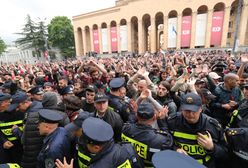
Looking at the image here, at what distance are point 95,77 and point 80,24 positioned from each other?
142 feet

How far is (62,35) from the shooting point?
50531mm

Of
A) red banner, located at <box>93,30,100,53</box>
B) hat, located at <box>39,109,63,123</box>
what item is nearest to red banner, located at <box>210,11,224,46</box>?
red banner, located at <box>93,30,100,53</box>

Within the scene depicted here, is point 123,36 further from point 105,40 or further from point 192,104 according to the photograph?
point 192,104

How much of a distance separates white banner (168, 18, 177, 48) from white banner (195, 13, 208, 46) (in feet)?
13.0

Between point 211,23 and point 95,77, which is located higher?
point 211,23

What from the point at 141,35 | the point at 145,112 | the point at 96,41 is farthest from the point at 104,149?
the point at 96,41

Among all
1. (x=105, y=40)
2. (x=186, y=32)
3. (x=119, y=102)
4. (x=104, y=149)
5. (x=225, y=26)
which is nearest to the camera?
(x=104, y=149)

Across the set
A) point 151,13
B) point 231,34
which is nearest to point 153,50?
point 151,13

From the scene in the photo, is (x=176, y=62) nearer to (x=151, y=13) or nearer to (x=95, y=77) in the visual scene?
(x=95, y=77)

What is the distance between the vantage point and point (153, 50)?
126 feet

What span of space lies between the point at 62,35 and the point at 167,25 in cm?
3151

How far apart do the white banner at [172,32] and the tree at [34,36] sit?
3458 centimetres

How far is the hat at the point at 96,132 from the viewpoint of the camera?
1629 millimetres

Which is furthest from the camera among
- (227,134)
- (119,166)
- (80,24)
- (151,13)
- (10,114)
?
(80,24)
